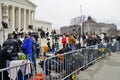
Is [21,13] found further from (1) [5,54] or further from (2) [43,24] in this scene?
(1) [5,54]

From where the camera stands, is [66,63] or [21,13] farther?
[21,13]

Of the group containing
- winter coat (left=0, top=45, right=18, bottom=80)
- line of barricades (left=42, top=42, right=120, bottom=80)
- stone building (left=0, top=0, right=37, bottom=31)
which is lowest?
line of barricades (left=42, top=42, right=120, bottom=80)

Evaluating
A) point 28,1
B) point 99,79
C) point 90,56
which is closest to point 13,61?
point 99,79

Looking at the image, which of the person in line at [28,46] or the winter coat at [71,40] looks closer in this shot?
the person in line at [28,46]

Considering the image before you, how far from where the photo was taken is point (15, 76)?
720cm

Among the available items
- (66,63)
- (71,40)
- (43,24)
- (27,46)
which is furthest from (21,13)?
(66,63)

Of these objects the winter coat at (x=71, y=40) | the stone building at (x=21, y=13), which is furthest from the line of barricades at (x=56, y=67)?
the stone building at (x=21, y=13)

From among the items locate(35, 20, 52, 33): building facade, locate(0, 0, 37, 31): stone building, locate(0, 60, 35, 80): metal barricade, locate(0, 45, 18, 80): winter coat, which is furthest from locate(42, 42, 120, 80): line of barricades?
locate(35, 20, 52, 33): building facade

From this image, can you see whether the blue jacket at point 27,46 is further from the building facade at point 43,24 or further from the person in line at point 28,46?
the building facade at point 43,24

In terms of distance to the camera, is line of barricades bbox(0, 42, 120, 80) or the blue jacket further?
the blue jacket

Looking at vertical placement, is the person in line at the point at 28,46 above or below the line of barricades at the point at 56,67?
above

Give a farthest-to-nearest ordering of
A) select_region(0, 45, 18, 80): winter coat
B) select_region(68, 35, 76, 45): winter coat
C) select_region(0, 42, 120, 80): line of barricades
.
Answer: select_region(68, 35, 76, 45): winter coat < select_region(0, 45, 18, 80): winter coat < select_region(0, 42, 120, 80): line of barricades

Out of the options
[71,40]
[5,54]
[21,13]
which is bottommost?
[5,54]

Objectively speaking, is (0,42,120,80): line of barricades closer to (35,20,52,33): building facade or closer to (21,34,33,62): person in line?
(21,34,33,62): person in line
